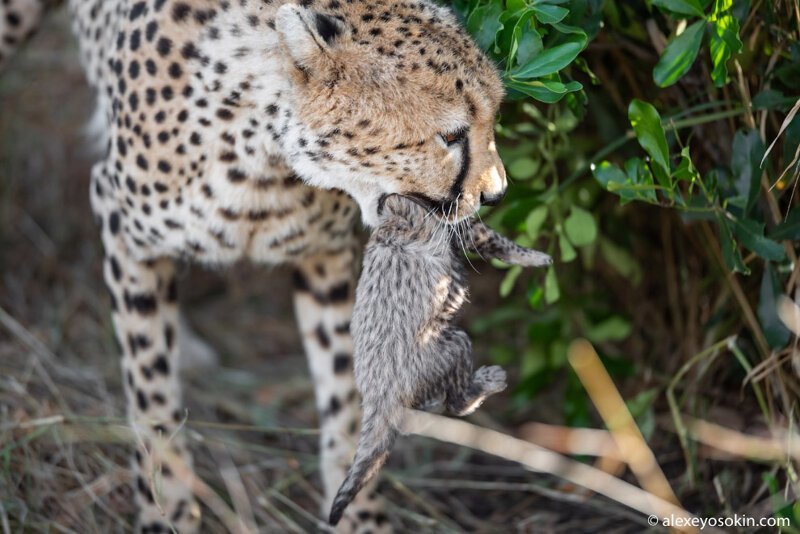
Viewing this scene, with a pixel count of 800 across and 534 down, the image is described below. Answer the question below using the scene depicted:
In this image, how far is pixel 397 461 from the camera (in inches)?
124

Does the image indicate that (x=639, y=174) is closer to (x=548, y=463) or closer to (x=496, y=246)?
(x=496, y=246)

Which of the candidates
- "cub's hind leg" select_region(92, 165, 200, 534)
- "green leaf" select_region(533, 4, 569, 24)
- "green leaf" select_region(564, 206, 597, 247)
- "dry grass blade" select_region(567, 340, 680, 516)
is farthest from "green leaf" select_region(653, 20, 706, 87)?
"cub's hind leg" select_region(92, 165, 200, 534)

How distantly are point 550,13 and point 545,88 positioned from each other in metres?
0.14

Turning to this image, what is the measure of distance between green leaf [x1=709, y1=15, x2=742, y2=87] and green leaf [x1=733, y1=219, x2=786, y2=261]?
30 centimetres

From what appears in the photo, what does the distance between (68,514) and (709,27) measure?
6.20 feet

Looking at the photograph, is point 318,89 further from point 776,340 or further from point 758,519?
point 758,519

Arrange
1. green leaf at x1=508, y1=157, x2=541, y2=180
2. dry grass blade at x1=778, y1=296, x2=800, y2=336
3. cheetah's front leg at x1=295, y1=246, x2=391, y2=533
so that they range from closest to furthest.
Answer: dry grass blade at x1=778, y1=296, x2=800, y2=336 < green leaf at x1=508, y1=157, x2=541, y2=180 < cheetah's front leg at x1=295, y1=246, x2=391, y2=533

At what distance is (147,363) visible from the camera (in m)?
2.60

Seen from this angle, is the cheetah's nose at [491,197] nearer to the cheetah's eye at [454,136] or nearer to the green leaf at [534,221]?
the cheetah's eye at [454,136]

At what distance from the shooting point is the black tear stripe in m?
2.00

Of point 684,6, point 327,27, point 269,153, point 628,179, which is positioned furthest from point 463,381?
point 684,6

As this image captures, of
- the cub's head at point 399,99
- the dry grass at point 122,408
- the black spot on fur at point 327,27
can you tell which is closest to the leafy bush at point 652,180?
the cub's head at point 399,99

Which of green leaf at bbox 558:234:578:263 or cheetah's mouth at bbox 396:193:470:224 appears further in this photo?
green leaf at bbox 558:234:578:263

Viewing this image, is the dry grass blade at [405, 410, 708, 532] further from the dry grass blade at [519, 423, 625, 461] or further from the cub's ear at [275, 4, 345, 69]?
the cub's ear at [275, 4, 345, 69]
